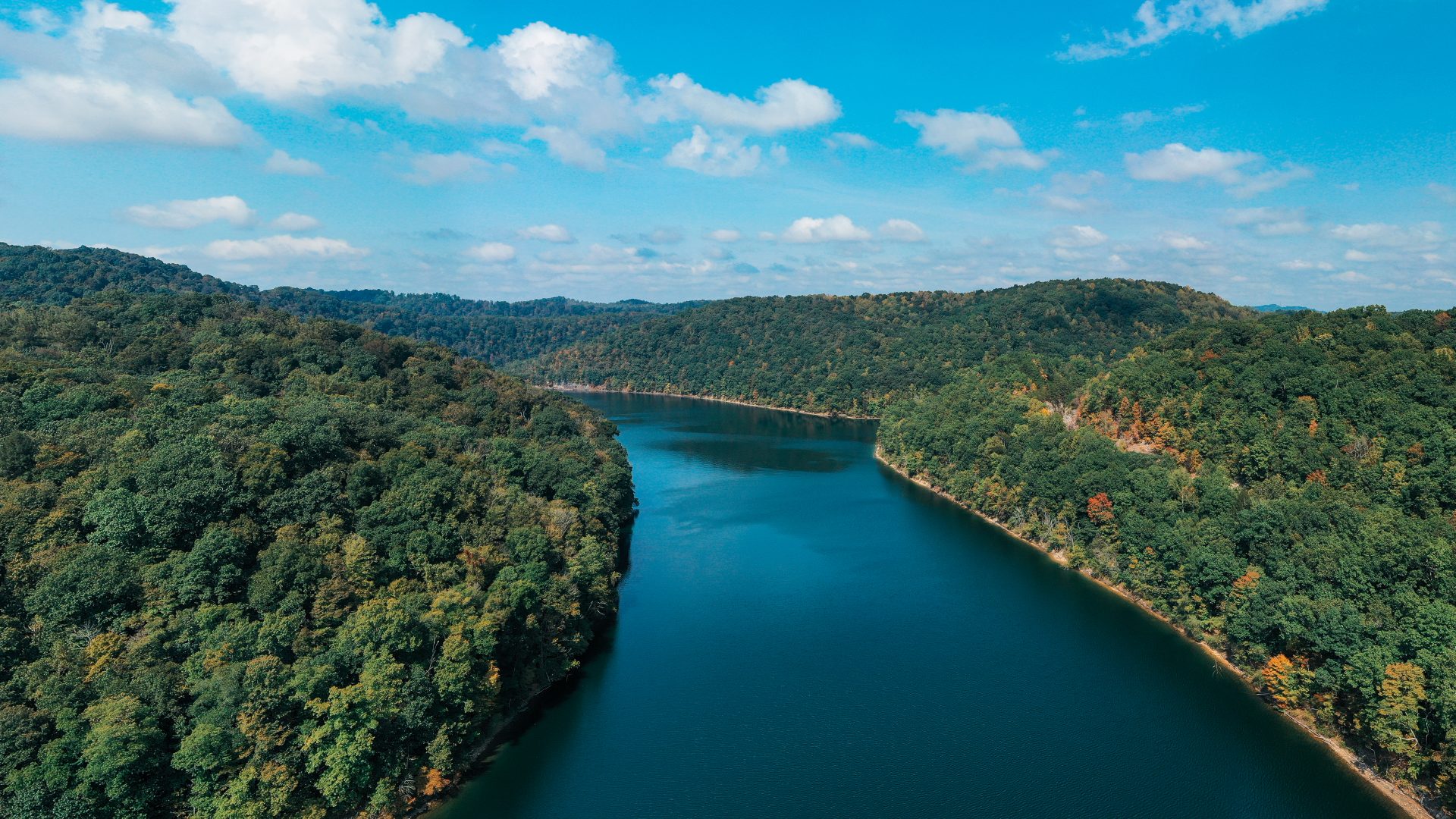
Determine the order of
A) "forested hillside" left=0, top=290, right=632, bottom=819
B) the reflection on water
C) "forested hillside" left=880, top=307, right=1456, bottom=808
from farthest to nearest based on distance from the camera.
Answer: the reflection on water
"forested hillside" left=880, top=307, right=1456, bottom=808
"forested hillside" left=0, top=290, right=632, bottom=819

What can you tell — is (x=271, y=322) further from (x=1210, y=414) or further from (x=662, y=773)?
(x=1210, y=414)

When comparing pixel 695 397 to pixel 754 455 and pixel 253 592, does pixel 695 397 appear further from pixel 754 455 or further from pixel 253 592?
pixel 253 592

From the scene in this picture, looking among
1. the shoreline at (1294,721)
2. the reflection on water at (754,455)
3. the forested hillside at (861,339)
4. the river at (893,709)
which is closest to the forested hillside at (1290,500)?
the shoreline at (1294,721)

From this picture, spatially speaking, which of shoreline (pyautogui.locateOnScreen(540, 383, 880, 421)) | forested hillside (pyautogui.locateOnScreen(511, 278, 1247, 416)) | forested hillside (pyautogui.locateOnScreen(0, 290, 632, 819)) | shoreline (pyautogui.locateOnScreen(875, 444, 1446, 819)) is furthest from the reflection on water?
forested hillside (pyautogui.locateOnScreen(0, 290, 632, 819))

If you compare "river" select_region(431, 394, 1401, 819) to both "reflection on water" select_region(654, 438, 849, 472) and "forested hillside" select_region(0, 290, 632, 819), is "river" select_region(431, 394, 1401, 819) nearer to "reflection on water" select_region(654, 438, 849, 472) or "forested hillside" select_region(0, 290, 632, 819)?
"forested hillside" select_region(0, 290, 632, 819)

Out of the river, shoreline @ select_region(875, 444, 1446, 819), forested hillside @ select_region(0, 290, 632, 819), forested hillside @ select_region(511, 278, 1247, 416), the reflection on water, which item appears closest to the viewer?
forested hillside @ select_region(0, 290, 632, 819)

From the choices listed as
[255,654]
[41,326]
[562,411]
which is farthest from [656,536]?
[41,326]

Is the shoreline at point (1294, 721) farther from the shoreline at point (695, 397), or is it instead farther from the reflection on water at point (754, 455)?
the shoreline at point (695, 397)

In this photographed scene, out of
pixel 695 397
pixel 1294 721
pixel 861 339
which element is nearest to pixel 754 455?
pixel 861 339
